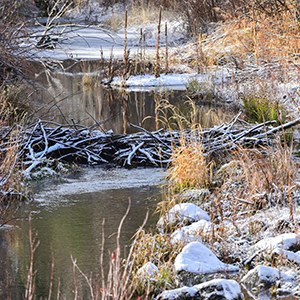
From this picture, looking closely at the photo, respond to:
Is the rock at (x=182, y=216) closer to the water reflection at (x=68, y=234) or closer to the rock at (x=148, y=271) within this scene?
the water reflection at (x=68, y=234)

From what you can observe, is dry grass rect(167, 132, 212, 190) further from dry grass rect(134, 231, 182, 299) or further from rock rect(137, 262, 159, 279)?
rock rect(137, 262, 159, 279)

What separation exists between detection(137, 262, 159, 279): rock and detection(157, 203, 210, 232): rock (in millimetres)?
1534

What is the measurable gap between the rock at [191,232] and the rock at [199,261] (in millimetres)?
390

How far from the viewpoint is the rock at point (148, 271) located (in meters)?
6.74

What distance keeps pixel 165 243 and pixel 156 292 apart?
2.88 feet

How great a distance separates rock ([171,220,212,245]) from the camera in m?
7.55

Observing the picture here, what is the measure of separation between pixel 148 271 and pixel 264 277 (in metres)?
1.03

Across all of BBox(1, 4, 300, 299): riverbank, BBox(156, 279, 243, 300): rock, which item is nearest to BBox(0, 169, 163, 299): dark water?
BBox(1, 4, 300, 299): riverbank

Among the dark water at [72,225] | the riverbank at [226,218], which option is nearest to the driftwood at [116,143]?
the riverbank at [226,218]

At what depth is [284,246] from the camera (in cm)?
723

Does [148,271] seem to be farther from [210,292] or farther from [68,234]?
[68,234]

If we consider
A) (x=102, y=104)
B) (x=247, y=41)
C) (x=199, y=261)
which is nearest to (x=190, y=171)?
(x=199, y=261)

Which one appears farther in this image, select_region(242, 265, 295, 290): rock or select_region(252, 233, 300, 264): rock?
select_region(252, 233, 300, 264): rock

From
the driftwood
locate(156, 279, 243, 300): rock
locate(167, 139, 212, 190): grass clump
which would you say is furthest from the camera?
the driftwood
